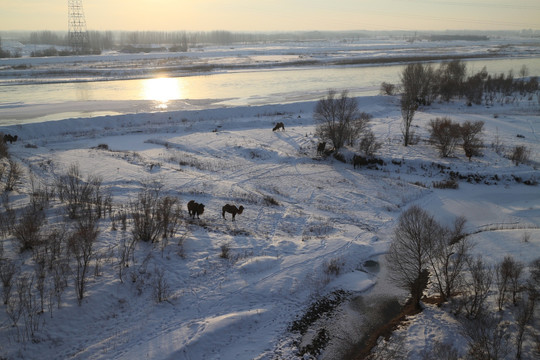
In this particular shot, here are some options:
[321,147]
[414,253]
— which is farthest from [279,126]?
[414,253]

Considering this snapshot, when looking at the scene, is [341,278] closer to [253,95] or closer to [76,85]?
[253,95]

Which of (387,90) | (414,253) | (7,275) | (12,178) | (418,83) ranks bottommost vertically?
(414,253)

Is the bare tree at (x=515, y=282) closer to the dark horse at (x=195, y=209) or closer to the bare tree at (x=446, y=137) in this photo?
the dark horse at (x=195, y=209)

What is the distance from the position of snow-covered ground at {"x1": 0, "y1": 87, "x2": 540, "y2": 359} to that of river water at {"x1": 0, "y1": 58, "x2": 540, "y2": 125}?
244 inches

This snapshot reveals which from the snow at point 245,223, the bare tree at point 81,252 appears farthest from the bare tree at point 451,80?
the bare tree at point 81,252

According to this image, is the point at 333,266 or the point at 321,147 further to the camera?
the point at 321,147

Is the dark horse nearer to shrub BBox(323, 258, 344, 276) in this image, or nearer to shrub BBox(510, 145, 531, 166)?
shrub BBox(323, 258, 344, 276)

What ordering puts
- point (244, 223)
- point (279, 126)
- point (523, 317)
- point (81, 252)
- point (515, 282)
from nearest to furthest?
1. point (523, 317)
2. point (515, 282)
3. point (81, 252)
4. point (244, 223)
5. point (279, 126)

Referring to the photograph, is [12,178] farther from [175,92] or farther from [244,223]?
[175,92]

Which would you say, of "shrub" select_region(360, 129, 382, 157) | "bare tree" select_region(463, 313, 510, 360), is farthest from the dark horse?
"shrub" select_region(360, 129, 382, 157)

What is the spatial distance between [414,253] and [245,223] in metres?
6.66

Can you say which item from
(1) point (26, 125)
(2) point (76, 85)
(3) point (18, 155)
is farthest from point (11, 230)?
(2) point (76, 85)

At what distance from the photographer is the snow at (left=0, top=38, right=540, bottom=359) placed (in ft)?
28.5

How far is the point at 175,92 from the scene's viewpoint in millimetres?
49875
